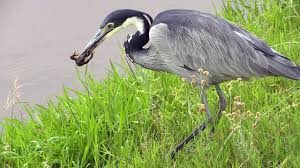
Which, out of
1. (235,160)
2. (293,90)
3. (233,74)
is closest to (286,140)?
(235,160)

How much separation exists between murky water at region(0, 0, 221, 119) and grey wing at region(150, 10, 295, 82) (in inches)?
57.0

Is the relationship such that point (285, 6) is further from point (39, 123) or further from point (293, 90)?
point (39, 123)

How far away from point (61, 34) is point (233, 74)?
2.32 metres

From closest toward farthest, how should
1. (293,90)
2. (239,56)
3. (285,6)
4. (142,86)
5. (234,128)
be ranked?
1. (234,128)
2. (239,56)
3. (293,90)
4. (142,86)
5. (285,6)

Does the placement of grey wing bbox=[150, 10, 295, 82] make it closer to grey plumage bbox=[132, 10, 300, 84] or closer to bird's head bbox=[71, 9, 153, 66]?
grey plumage bbox=[132, 10, 300, 84]

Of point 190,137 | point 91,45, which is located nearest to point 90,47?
point 91,45

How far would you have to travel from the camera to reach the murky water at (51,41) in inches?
204

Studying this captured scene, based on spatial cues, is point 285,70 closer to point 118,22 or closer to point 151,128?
point 151,128

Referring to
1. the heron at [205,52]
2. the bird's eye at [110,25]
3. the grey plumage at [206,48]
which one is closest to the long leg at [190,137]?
the heron at [205,52]

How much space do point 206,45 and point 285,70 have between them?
452 mm

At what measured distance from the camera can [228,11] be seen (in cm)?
550

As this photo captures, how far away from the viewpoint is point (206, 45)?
371cm

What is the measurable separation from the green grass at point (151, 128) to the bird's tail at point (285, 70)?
0.16 metres

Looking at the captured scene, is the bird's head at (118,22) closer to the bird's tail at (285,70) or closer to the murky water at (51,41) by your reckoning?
the bird's tail at (285,70)
